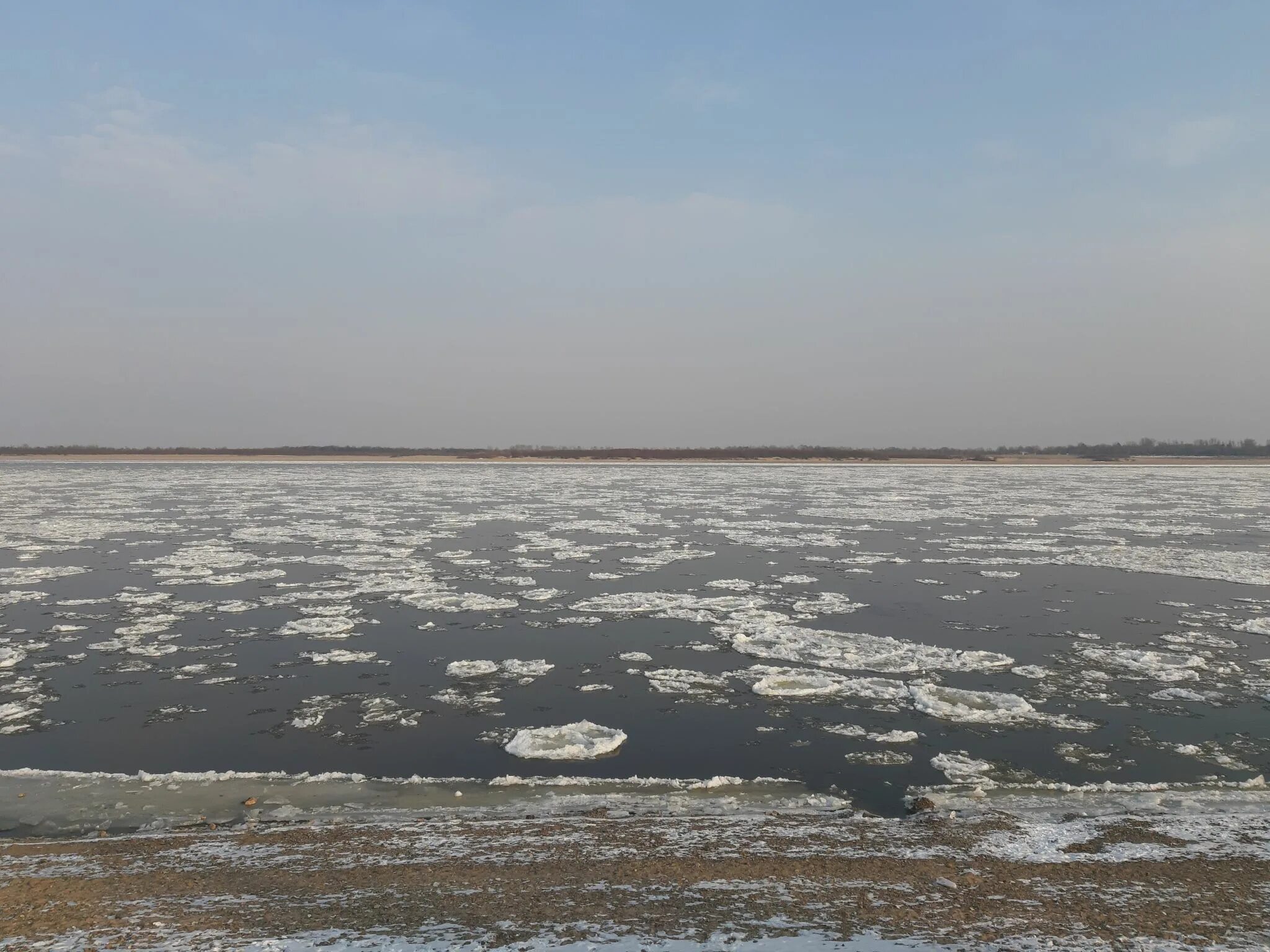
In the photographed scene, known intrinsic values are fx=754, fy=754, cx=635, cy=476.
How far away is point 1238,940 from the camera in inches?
123

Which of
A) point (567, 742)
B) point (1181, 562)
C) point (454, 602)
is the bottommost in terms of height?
point (567, 742)

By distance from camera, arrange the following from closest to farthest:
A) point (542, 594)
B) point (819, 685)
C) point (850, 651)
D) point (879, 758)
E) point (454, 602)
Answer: point (879, 758), point (819, 685), point (850, 651), point (454, 602), point (542, 594)

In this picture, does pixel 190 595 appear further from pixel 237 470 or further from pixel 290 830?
pixel 237 470

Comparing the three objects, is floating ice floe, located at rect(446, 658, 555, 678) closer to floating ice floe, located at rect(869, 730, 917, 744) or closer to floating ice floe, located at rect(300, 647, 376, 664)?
floating ice floe, located at rect(300, 647, 376, 664)

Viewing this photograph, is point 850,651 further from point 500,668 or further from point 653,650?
point 500,668

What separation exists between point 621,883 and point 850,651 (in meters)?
5.03

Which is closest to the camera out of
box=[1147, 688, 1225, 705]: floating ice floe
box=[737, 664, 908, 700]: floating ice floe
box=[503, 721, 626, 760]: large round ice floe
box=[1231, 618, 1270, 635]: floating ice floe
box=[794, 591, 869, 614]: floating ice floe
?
box=[503, 721, 626, 760]: large round ice floe

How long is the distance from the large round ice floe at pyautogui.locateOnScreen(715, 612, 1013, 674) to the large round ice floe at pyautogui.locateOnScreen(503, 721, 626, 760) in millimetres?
2623

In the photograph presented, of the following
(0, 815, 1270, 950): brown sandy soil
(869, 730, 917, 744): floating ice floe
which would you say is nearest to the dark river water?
(869, 730, 917, 744): floating ice floe

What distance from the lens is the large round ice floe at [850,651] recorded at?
7.58m

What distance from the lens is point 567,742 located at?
225 inches

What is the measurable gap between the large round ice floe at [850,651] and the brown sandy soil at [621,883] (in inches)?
128

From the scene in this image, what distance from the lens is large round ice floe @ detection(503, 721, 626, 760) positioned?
550cm

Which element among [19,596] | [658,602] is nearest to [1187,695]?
[658,602]
